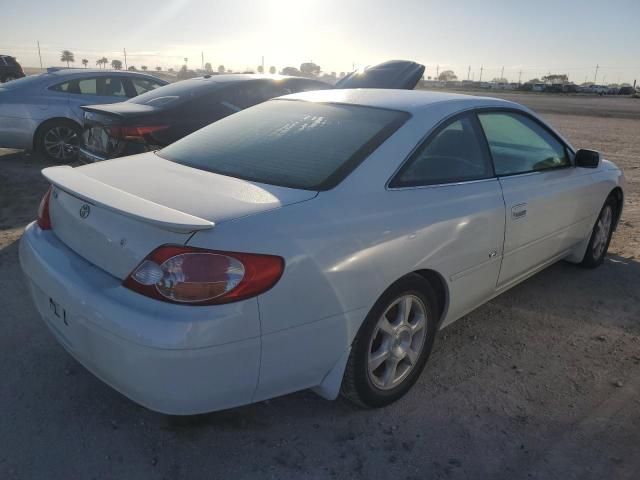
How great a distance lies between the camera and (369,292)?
234 centimetres

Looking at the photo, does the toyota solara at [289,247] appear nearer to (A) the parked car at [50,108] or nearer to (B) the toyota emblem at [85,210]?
(B) the toyota emblem at [85,210]

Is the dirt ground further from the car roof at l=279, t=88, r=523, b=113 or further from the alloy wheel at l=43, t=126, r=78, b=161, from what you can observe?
the alloy wheel at l=43, t=126, r=78, b=161

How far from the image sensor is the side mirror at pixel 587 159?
395 centimetres

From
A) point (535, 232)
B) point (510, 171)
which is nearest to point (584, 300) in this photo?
point (535, 232)

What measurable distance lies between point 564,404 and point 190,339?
200cm

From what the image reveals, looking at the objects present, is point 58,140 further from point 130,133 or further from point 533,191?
point 533,191

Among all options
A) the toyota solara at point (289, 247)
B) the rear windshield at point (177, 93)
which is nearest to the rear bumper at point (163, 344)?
the toyota solara at point (289, 247)

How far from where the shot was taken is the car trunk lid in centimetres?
203

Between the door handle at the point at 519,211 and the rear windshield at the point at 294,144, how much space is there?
917 millimetres

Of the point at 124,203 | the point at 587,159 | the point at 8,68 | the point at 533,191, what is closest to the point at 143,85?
the point at 587,159

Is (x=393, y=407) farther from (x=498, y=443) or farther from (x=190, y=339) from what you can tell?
(x=190, y=339)

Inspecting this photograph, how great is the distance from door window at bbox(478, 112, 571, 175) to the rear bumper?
2.00 meters

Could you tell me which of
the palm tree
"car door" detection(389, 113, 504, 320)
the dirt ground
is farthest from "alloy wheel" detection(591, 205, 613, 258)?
the palm tree

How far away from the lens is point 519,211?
3.24 metres
